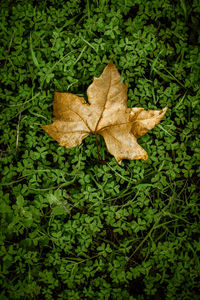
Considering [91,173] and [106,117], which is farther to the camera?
[91,173]

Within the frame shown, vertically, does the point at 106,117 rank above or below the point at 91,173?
above

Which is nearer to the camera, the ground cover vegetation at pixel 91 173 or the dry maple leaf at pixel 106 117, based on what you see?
the dry maple leaf at pixel 106 117

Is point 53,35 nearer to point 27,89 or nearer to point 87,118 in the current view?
point 27,89

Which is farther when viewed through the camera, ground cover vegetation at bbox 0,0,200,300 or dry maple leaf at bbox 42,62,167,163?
ground cover vegetation at bbox 0,0,200,300

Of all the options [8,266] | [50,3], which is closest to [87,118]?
[50,3]
